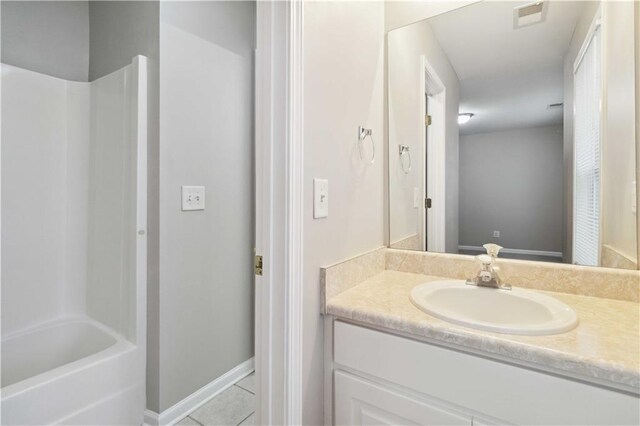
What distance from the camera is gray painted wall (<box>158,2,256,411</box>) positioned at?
5.08ft

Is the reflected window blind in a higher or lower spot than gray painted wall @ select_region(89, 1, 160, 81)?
lower

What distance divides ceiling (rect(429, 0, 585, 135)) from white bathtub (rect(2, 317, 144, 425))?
1951 mm

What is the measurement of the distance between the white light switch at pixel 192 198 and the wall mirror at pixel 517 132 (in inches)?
41.1

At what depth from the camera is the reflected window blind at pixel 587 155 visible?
1069mm

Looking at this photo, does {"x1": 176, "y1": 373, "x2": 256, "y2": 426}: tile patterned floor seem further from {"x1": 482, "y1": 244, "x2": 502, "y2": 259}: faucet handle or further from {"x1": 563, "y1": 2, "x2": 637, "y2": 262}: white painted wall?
{"x1": 563, "y1": 2, "x2": 637, "y2": 262}: white painted wall

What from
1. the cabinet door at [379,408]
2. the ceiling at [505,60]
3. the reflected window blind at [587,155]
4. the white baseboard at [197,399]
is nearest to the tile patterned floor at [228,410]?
the white baseboard at [197,399]

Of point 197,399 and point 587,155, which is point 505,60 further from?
point 197,399

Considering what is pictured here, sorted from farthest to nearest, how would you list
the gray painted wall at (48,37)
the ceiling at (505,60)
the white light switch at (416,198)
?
1. the gray painted wall at (48,37)
2. the white light switch at (416,198)
3. the ceiling at (505,60)

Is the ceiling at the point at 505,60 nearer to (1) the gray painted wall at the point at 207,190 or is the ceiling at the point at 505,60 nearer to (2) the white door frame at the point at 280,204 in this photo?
(2) the white door frame at the point at 280,204

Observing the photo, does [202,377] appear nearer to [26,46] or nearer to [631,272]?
[631,272]

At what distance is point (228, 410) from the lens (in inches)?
65.5

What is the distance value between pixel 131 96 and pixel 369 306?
156cm

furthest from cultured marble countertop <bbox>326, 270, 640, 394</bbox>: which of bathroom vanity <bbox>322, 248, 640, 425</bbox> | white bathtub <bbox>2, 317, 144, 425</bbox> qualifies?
white bathtub <bbox>2, 317, 144, 425</bbox>

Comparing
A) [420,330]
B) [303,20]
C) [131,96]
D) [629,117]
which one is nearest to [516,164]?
[629,117]
